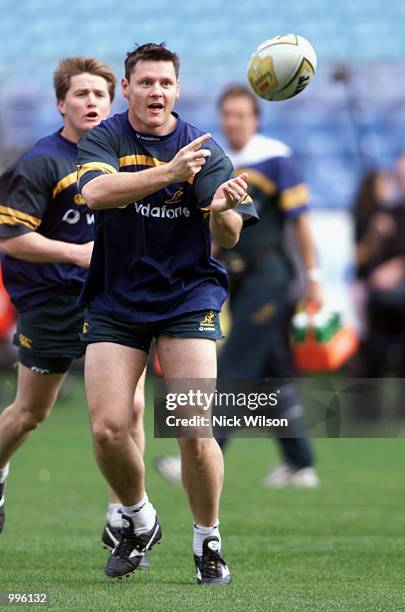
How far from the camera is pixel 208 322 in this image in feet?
17.9

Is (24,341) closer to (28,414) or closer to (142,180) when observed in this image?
(28,414)

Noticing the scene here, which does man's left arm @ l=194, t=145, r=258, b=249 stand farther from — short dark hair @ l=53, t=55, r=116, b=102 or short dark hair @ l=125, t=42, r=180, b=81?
short dark hair @ l=53, t=55, r=116, b=102

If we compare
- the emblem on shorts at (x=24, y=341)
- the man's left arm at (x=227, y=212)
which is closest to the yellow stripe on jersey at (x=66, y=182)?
the emblem on shorts at (x=24, y=341)

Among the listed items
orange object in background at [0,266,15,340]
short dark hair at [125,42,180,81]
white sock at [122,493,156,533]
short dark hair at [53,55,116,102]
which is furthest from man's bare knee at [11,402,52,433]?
orange object in background at [0,266,15,340]

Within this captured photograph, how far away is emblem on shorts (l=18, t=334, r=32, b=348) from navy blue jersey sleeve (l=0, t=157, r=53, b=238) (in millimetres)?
551

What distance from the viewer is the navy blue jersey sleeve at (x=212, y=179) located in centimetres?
534

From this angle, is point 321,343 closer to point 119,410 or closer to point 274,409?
point 274,409

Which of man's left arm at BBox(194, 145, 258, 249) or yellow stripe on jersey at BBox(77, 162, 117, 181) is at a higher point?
yellow stripe on jersey at BBox(77, 162, 117, 181)

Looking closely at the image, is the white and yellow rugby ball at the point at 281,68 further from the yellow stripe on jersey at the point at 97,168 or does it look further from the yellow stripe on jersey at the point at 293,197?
the yellow stripe on jersey at the point at 293,197

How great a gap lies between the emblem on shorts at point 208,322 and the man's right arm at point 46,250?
99cm

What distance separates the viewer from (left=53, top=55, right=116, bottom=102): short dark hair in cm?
648

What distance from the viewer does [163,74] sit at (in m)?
5.30

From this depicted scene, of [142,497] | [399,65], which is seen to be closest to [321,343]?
[142,497]

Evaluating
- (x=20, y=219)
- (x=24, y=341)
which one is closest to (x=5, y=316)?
(x=24, y=341)
